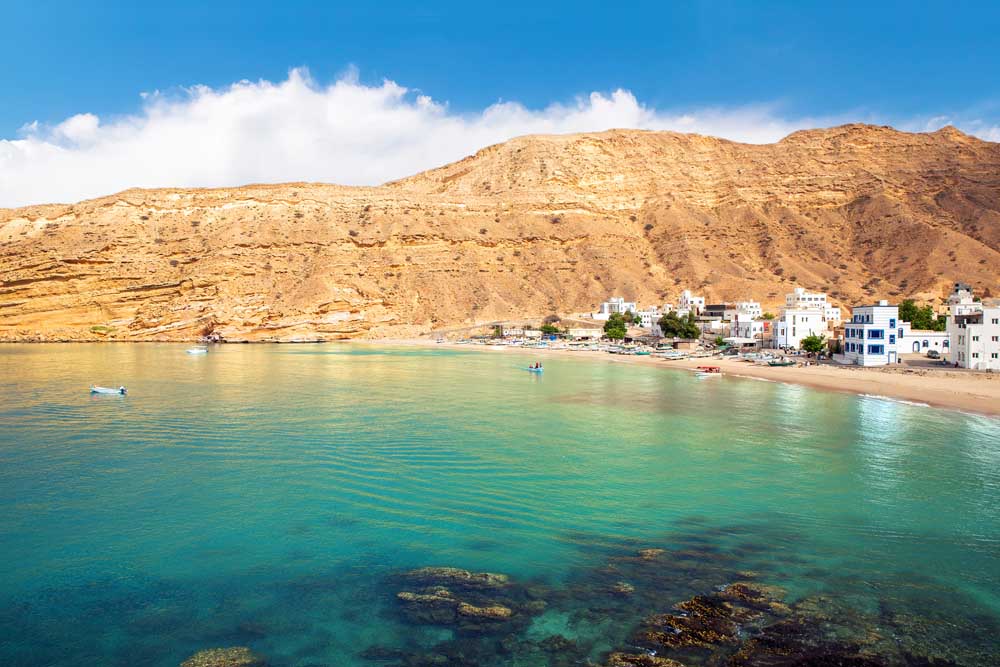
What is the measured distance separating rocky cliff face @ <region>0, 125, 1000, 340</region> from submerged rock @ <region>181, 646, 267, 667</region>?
78.6 meters

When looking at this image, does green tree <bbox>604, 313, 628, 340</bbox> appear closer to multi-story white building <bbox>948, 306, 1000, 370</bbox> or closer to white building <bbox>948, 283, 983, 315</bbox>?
white building <bbox>948, 283, 983, 315</bbox>

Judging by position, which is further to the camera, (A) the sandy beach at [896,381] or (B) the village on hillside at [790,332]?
(B) the village on hillside at [790,332]

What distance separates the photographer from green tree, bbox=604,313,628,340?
247 feet

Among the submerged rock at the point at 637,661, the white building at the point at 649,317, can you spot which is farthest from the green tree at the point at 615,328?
the submerged rock at the point at 637,661

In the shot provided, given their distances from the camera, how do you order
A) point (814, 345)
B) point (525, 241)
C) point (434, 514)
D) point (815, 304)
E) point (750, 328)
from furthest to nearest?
point (525, 241) < point (815, 304) < point (750, 328) < point (814, 345) < point (434, 514)

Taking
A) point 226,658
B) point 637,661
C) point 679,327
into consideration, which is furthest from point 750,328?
point 226,658

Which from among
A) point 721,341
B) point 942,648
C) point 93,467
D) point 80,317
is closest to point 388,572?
point 942,648

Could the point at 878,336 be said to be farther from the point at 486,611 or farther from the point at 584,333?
the point at 486,611

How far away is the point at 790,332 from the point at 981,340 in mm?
20084

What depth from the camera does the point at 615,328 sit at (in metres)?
76.4

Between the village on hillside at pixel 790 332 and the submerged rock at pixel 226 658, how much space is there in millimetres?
45098

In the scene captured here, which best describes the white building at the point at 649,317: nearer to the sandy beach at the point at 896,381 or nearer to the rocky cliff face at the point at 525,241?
the rocky cliff face at the point at 525,241

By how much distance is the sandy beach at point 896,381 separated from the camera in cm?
3217

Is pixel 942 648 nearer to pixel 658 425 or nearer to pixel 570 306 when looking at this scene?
pixel 658 425
